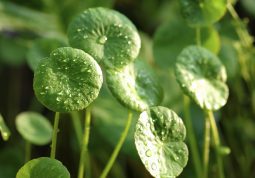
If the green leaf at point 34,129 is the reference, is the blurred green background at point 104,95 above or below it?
below

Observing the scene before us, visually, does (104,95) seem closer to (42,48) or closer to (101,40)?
(42,48)

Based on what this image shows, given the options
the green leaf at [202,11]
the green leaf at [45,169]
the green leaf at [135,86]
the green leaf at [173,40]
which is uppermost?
the green leaf at [202,11]

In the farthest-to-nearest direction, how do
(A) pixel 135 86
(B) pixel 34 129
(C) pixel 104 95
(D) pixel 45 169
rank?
1. (C) pixel 104 95
2. (B) pixel 34 129
3. (A) pixel 135 86
4. (D) pixel 45 169

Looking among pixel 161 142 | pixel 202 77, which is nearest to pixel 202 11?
pixel 202 77

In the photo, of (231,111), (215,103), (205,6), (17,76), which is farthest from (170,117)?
(17,76)

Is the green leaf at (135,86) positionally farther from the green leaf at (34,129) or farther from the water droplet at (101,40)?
the green leaf at (34,129)

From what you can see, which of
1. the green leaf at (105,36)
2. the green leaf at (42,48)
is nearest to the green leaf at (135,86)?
the green leaf at (105,36)

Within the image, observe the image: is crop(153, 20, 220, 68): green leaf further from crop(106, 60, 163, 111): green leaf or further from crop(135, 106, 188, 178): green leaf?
crop(135, 106, 188, 178): green leaf
